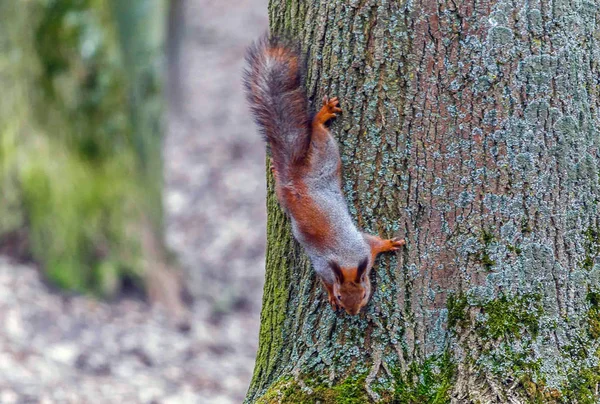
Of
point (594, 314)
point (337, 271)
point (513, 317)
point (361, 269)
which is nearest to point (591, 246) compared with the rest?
point (594, 314)

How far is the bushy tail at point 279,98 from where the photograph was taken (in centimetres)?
307

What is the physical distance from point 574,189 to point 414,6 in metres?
0.86

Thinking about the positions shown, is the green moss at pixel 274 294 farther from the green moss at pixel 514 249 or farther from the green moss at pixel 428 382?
the green moss at pixel 514 249

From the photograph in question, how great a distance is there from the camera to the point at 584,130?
2795 mm

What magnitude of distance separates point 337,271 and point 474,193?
0.65 m

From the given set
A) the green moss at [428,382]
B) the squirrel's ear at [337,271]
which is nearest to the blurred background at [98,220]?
the squirrel's ear at [337,271]

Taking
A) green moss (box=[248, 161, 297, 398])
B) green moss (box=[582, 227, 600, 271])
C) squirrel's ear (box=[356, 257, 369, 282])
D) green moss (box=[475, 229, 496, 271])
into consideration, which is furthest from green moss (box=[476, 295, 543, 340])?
green moss (box=[248, 161, 297, 398])

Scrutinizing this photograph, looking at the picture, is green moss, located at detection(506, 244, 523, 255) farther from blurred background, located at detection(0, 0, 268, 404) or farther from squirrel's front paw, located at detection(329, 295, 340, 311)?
blurred background, located at detection(0, 0, 268, 404)

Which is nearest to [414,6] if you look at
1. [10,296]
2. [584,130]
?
[584,130]

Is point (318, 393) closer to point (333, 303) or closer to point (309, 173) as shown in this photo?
point (333, 303)

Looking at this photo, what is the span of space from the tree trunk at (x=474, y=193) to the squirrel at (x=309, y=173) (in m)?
Result: 0.09

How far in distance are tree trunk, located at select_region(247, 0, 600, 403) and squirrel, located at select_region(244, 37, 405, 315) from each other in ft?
0.29

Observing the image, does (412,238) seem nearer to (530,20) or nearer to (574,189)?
(574,189)

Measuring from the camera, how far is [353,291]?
2.90m
